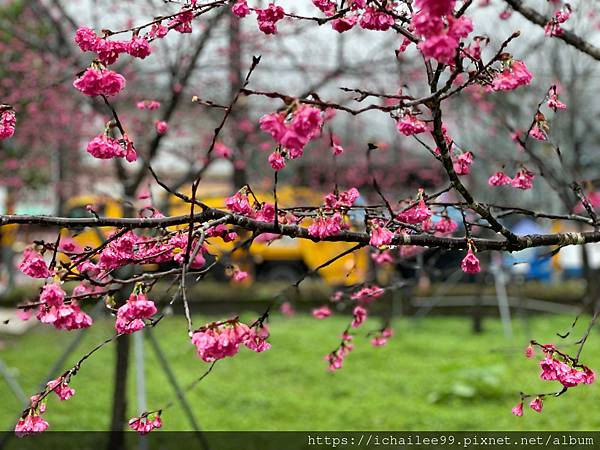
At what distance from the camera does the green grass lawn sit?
5414 mm

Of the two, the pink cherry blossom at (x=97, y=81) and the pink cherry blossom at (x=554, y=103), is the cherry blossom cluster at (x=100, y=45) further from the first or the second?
the pink cherry blossom at (x=554, y=103)

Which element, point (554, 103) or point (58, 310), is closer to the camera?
point (58, 310)

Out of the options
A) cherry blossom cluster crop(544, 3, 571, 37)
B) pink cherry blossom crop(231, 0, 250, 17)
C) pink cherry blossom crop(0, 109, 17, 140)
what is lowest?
pink cherry blossom crop(0, 109, 17, 140)

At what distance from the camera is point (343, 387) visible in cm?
649

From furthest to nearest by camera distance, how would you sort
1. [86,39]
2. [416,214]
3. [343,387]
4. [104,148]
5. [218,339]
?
1. [343,387]
2. [416,214]
3. [86,39]
4. [104,148]
5. [218,339]

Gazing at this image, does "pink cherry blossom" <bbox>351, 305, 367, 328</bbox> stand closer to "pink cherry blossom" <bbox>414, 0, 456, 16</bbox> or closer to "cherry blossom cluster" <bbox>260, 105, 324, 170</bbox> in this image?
"cherry blossom cluster" <bbox>260, 105, 324, 170</bbox>

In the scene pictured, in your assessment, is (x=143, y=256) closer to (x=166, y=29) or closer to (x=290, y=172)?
(x=166, y=29)

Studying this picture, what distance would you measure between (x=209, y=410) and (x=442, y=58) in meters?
4.97

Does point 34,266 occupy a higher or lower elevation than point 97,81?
lower

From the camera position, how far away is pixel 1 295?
11.8 m

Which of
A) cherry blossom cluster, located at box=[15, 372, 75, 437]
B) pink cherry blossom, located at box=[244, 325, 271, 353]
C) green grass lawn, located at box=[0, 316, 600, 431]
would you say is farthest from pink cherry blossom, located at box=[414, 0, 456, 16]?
green grass lawn, located at box=[0, 316, 600, 431]

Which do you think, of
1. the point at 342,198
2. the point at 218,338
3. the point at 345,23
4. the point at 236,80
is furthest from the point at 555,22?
the point at 236,80

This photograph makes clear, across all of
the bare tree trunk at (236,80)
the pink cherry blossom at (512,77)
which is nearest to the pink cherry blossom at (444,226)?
the pink cherry blossom at (512,77)

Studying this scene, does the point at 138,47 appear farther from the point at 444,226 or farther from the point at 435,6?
the point at 444,226
